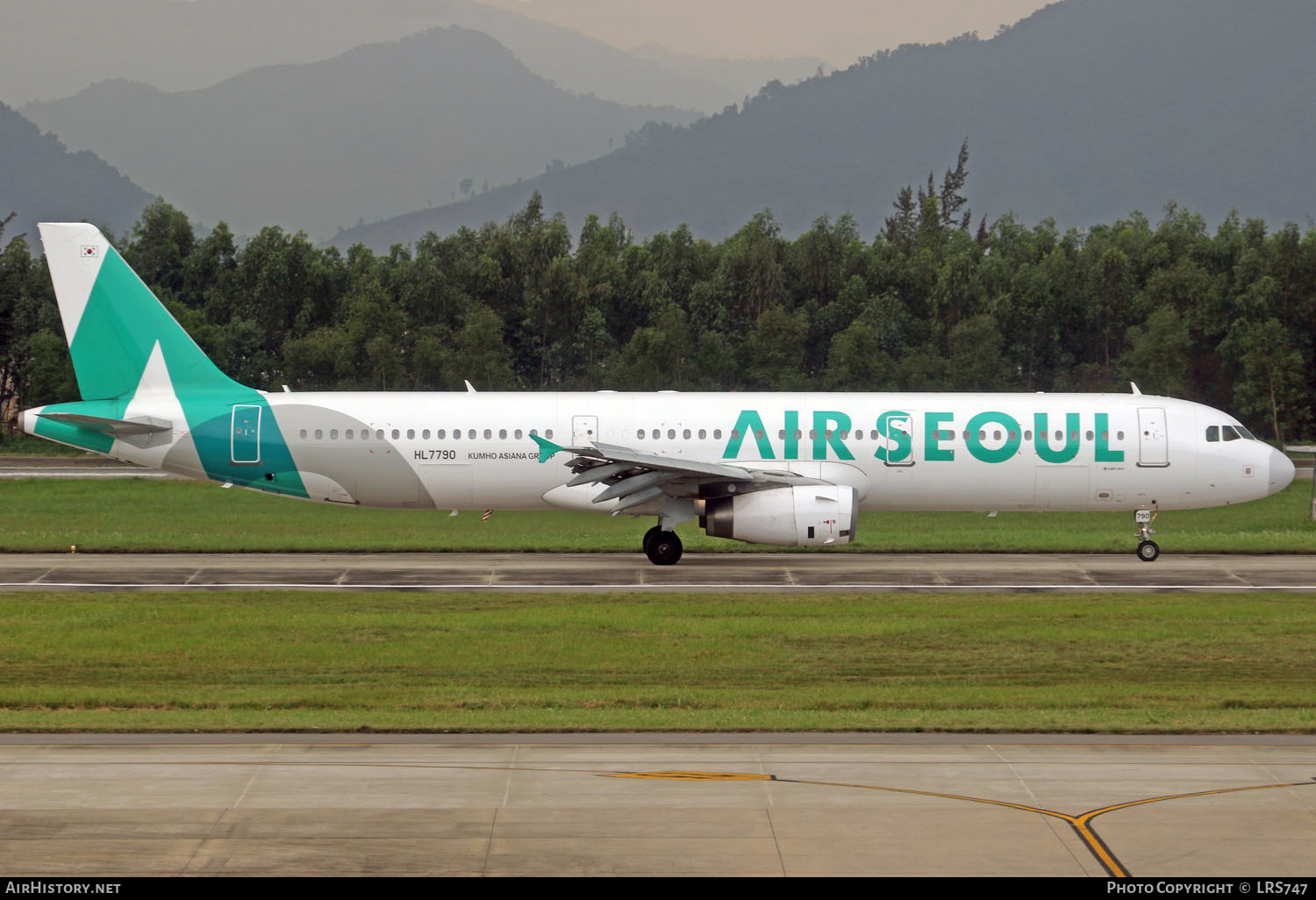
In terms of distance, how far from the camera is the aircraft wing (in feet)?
97.5

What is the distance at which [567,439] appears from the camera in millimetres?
32156

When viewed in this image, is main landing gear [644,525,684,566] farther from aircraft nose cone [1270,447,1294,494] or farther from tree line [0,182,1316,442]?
tree line [0,182,1316,442]

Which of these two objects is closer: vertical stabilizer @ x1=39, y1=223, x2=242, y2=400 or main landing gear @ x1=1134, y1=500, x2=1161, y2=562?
vertical stabilizer @ x1=39, y1=223, x2=242, y2=400

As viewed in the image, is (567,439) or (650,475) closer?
(650,475)

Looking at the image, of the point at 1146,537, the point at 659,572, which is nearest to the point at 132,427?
the point at 659,572

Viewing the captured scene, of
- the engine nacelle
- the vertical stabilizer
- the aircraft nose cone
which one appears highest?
the vertical stabilizer

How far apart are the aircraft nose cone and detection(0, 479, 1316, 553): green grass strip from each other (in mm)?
1812

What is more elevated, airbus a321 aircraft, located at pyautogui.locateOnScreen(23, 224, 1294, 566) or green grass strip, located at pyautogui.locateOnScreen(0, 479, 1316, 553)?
airbus a321 aircraft, located at pyautogui.locateOnScreen(23, 224, 1294, 566)

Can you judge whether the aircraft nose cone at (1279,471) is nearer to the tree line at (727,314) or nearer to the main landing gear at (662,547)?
the main landing gear at (662,547)

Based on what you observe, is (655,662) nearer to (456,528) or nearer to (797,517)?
(797,517)

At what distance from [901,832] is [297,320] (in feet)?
207

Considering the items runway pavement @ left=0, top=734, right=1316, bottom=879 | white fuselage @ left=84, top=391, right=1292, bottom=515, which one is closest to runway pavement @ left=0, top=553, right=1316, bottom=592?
white fuselage @ left=84, top=391, right=1292, bottom=515

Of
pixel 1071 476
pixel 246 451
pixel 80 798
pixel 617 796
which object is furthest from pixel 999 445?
pixel 80 798

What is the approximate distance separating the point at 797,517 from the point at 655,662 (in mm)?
9564
